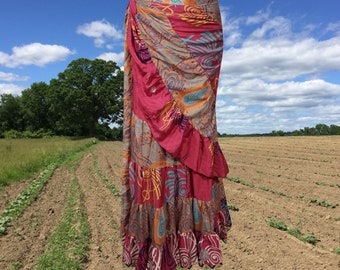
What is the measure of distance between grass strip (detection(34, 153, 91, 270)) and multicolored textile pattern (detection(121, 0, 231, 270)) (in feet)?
7.60

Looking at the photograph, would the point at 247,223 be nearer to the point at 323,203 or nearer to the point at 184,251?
the point at 323,203

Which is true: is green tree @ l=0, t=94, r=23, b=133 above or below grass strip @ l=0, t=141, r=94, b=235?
above

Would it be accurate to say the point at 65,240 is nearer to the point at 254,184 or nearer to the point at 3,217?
the point at 3,217

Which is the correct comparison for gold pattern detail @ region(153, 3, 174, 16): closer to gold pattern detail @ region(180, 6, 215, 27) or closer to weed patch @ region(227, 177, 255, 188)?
gold pattern detail @ region(180, 6, 215, 27)

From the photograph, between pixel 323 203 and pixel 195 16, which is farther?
pixel 323 203

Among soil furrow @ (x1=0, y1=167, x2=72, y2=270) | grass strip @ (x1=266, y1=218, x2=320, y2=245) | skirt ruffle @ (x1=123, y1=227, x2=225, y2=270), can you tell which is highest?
skirt ruffle @ (x1=123, y1=227, x2=225, y2=270)

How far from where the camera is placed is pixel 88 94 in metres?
45.5

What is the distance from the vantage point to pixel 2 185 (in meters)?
9.35

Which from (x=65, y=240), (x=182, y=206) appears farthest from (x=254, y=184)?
(x=182, y=206)

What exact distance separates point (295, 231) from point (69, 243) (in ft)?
11.6

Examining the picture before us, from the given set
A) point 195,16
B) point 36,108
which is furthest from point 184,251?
point 36,108

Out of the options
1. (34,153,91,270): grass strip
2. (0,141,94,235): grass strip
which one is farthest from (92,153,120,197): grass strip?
(0,141,94,235): grass strip

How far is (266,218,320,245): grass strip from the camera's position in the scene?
482 cm

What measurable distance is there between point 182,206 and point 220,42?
1.10 meters
